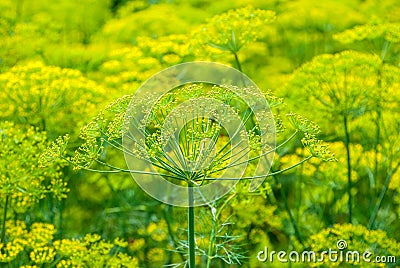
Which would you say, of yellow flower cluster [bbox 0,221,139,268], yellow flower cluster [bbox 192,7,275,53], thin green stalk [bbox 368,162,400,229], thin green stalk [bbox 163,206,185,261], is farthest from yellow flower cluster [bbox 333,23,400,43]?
yellow flower cluster [bbox 0,221,139,268]

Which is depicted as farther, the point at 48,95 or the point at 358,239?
the point at 48,95

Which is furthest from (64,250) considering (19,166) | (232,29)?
(232,29)

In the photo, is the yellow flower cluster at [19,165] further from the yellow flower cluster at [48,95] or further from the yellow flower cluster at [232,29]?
the yellow flower cluster at [232,29]

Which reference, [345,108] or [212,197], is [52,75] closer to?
[212,197]

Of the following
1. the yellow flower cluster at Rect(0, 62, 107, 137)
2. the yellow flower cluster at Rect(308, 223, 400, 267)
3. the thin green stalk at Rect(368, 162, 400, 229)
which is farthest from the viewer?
the yellow flower cluster at Rect(0, 62, 107, 137)

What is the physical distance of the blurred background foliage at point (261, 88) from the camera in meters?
2.76

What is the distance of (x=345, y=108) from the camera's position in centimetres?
278

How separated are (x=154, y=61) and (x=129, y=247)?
104 cm

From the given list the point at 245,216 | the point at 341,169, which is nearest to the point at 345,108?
the point at 341,169

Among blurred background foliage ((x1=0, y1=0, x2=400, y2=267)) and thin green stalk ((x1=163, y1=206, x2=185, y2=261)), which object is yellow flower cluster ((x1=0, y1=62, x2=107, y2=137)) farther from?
thin green stalk ((x1=163, y1=206, x2=185, y2=261))

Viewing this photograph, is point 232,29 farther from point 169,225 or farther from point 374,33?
point 169,225

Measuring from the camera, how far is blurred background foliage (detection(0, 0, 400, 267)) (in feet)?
9.05

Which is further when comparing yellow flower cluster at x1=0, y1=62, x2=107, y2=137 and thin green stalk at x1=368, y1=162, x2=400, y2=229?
yellow flower cluster at x1=0, y1=62, x2=107, y2=137

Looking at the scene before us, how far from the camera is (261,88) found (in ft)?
10.7
